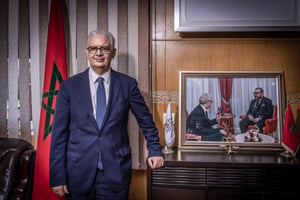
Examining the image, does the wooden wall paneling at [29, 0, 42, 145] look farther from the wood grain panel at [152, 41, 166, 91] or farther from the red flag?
the red flag

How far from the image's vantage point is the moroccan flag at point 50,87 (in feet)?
6.73

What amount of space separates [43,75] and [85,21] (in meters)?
0.58

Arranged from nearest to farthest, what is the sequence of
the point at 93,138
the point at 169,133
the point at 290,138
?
the point at 93,138 → the point at 290,138 → the point at 169,133

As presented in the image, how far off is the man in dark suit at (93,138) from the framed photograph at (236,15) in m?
0.74

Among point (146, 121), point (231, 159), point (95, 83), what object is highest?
point (95, 83)

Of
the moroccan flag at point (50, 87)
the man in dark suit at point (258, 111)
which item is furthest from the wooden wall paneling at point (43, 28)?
the man in dark suit at point (258, 111)

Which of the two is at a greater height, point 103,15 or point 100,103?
point 103,15

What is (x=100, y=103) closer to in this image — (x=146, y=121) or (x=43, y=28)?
(x=146, y=121)

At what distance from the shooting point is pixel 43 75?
230 centimetres

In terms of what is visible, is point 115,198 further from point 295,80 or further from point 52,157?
point 295,80

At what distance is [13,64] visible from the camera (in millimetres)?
2301

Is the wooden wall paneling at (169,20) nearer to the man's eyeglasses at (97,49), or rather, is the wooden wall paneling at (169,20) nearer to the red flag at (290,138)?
the man's eyeglasses at (97,49)

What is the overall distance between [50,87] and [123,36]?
72 cm

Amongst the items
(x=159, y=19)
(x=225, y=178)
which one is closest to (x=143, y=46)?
(x=159, y=19)
